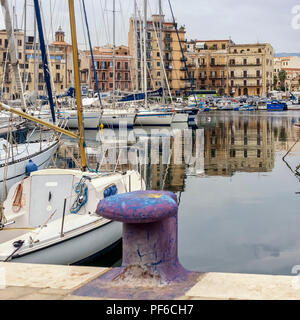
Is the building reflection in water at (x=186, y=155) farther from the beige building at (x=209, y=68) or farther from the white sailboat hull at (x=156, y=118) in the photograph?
the beige building at (x=209, y=68)

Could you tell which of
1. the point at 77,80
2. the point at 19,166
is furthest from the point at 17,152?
the point at 77,80

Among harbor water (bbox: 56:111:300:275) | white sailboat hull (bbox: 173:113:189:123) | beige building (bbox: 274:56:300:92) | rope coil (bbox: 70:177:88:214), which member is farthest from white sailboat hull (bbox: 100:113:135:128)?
beige building (bbox: 274:56:300:92)

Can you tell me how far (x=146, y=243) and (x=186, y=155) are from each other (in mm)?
24818

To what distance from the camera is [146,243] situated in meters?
4.73

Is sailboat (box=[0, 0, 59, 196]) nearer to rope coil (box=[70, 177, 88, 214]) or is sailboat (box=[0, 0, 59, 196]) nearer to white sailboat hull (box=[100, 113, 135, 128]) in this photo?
rope coil (box=[70, 177, 88, 214])

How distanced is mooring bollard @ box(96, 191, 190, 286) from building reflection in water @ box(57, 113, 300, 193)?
10.3 m

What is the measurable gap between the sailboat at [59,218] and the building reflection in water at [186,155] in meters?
4.30

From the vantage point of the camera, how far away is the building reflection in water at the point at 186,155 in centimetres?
2236

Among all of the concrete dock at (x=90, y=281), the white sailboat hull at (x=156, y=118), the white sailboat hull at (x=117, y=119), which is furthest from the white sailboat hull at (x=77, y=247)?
the white sailboat hull at (x=156, y=118)

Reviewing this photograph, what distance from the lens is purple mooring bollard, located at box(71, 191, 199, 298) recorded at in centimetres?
454

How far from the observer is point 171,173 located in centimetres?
2228

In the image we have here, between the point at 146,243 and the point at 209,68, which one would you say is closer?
the point at 146,243

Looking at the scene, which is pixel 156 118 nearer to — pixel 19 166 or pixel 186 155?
pixel 186 155

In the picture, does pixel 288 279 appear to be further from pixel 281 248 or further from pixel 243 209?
pixel 243 209
